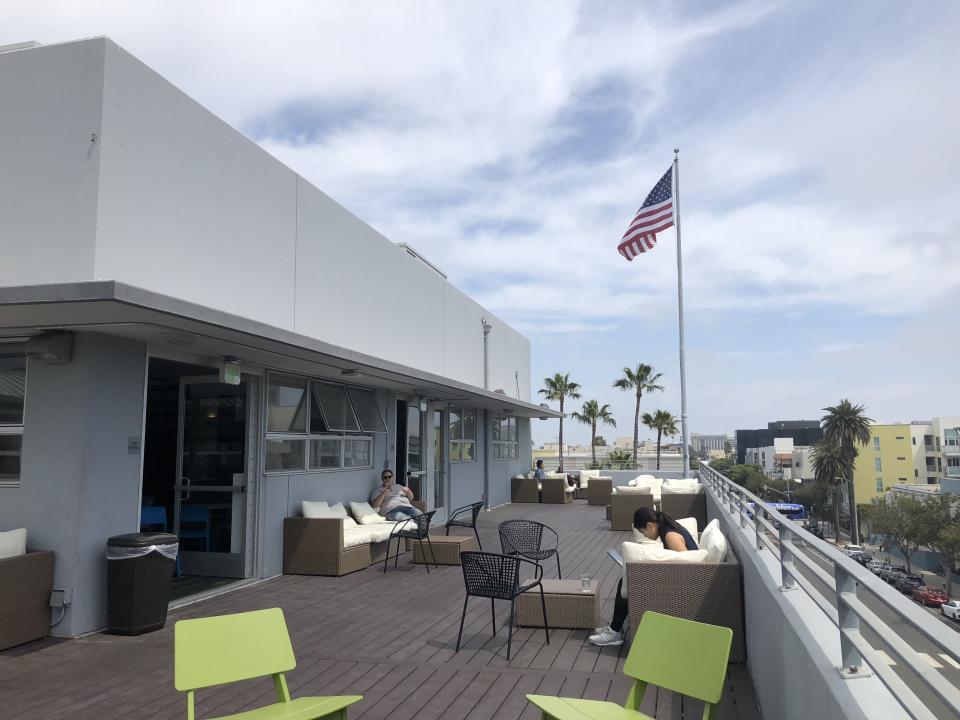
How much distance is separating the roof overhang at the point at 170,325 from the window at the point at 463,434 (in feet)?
19.6

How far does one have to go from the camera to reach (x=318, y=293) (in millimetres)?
9992

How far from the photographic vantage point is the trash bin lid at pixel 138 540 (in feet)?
19.5

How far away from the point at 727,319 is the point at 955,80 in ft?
86.9

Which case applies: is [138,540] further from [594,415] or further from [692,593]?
[594,415]

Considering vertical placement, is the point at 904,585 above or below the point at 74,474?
below

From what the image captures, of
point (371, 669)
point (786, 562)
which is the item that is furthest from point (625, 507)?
point (786, 562)

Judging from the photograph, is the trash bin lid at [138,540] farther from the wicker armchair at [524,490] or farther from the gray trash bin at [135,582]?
the wicker armchair at [524,490]

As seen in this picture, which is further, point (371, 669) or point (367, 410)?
point (367, 410)

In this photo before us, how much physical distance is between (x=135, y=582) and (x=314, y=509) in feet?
10.7

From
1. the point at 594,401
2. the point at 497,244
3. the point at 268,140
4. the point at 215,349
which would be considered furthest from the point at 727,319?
the point at 215,349

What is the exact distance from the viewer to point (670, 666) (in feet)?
9.84

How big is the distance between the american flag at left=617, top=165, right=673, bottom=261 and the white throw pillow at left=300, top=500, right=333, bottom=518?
33.2 feet

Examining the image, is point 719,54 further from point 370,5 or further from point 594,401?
point 594,401

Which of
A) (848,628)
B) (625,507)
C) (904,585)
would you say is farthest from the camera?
(625,507)
